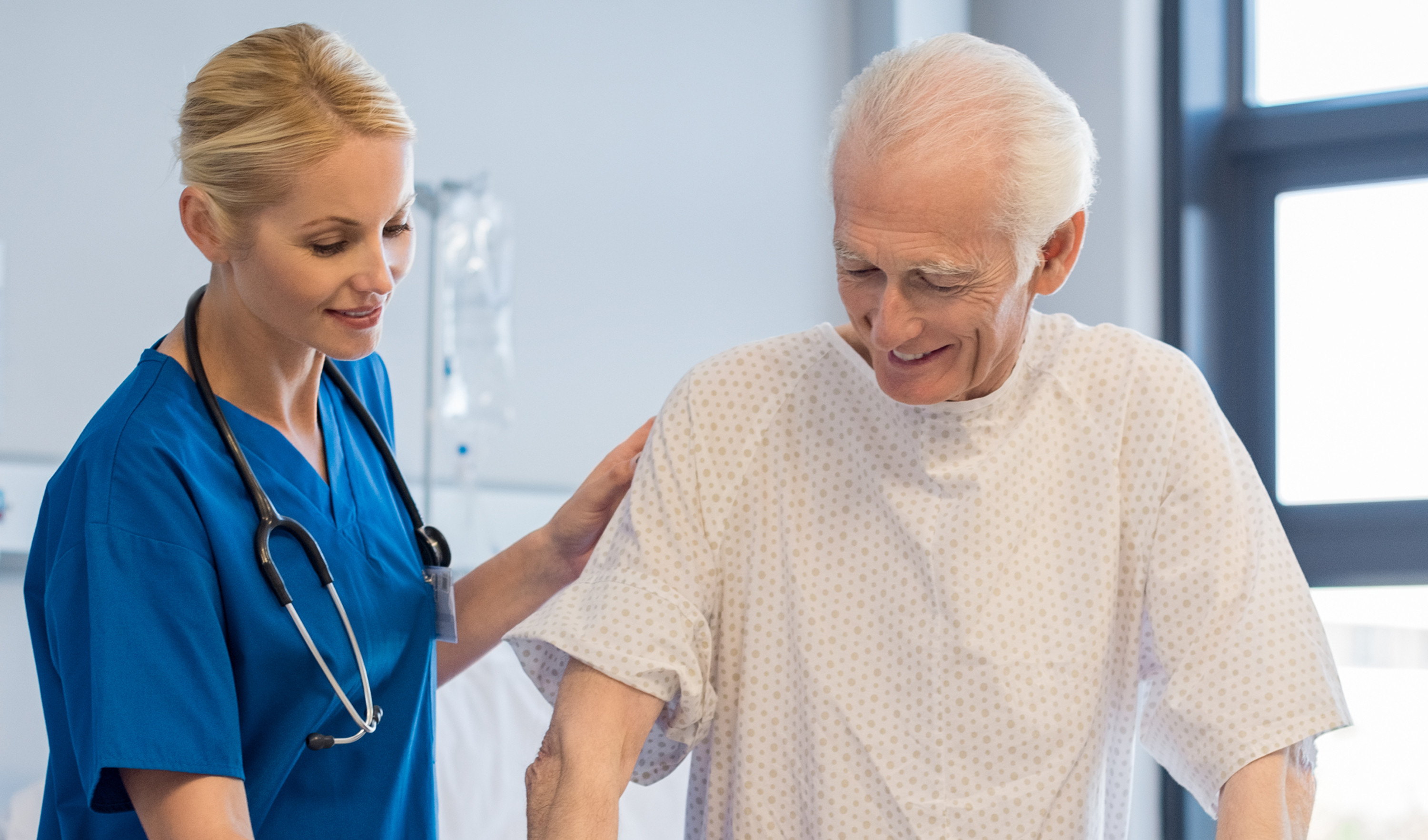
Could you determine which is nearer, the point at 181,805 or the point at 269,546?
the point at 181,805

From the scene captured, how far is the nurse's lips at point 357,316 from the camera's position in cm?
119

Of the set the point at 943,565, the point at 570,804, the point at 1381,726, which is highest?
the point at 943,565

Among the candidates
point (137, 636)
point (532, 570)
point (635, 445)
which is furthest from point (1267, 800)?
point (137, 636)

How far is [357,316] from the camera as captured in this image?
120cm

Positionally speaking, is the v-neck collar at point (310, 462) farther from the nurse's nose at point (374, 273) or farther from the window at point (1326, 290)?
the window at point (1326, 290)

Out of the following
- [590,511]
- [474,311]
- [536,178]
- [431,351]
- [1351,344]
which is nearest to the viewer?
[590,511]

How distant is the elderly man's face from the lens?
3.43 ft

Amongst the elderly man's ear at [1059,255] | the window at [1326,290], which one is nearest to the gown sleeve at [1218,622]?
the elderly man's ear at [1059,255]

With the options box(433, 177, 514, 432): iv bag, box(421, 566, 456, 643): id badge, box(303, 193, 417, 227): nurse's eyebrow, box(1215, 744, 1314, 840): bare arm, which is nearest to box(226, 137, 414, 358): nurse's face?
box(303, 193, 417, 227): nurse's eyebrow

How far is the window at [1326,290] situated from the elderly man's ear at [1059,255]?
2233mm

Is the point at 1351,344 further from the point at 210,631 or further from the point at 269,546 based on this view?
the point at 210,631

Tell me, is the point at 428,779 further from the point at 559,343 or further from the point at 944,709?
the point at 559,343

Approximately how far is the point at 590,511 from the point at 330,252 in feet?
1.34

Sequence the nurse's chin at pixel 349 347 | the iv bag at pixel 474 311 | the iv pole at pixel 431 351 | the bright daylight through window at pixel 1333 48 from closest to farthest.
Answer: the nurse's chin at pixel 349 347
the iv pole at pixel 431 351
the iv bag at pixel 474 311
the bright daylight through window at pixel 1333 48
